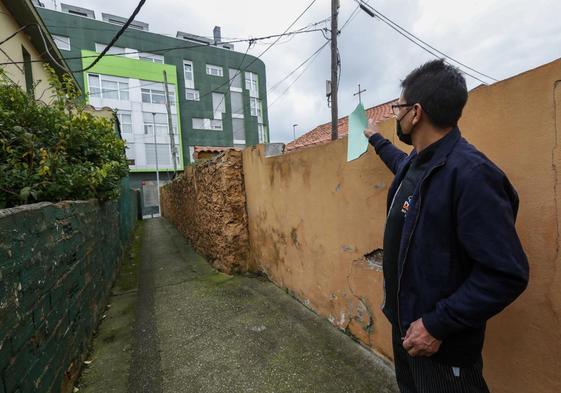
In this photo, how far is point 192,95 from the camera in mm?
22172

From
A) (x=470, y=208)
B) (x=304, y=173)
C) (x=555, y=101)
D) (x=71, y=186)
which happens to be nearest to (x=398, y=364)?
(x=470, y=208)

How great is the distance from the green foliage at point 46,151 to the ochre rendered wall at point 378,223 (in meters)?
2.12

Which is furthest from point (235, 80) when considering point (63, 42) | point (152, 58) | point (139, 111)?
point (63, 42)

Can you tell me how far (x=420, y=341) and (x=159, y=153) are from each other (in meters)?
22.2

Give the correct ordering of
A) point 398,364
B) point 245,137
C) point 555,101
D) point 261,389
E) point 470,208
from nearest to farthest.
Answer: point 470,208 < point 555,101 < point 398,364 < point 261,389 < point 245,137

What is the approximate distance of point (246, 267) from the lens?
15.0 ft

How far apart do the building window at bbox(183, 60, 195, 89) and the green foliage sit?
1986 centimetres

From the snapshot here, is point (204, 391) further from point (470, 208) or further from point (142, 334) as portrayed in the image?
point (470, 208)

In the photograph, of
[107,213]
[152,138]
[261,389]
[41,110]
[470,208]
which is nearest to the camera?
[470,208]

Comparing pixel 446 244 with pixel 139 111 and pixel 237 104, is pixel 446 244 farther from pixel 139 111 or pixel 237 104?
pixel 237 104

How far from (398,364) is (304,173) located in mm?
1988

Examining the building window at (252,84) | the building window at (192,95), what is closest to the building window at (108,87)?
the building window at (192,95)

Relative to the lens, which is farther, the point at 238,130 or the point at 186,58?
the point at 238,130

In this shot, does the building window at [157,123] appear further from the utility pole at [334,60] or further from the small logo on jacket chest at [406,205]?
the small logo on jacket chest at [406,205]
